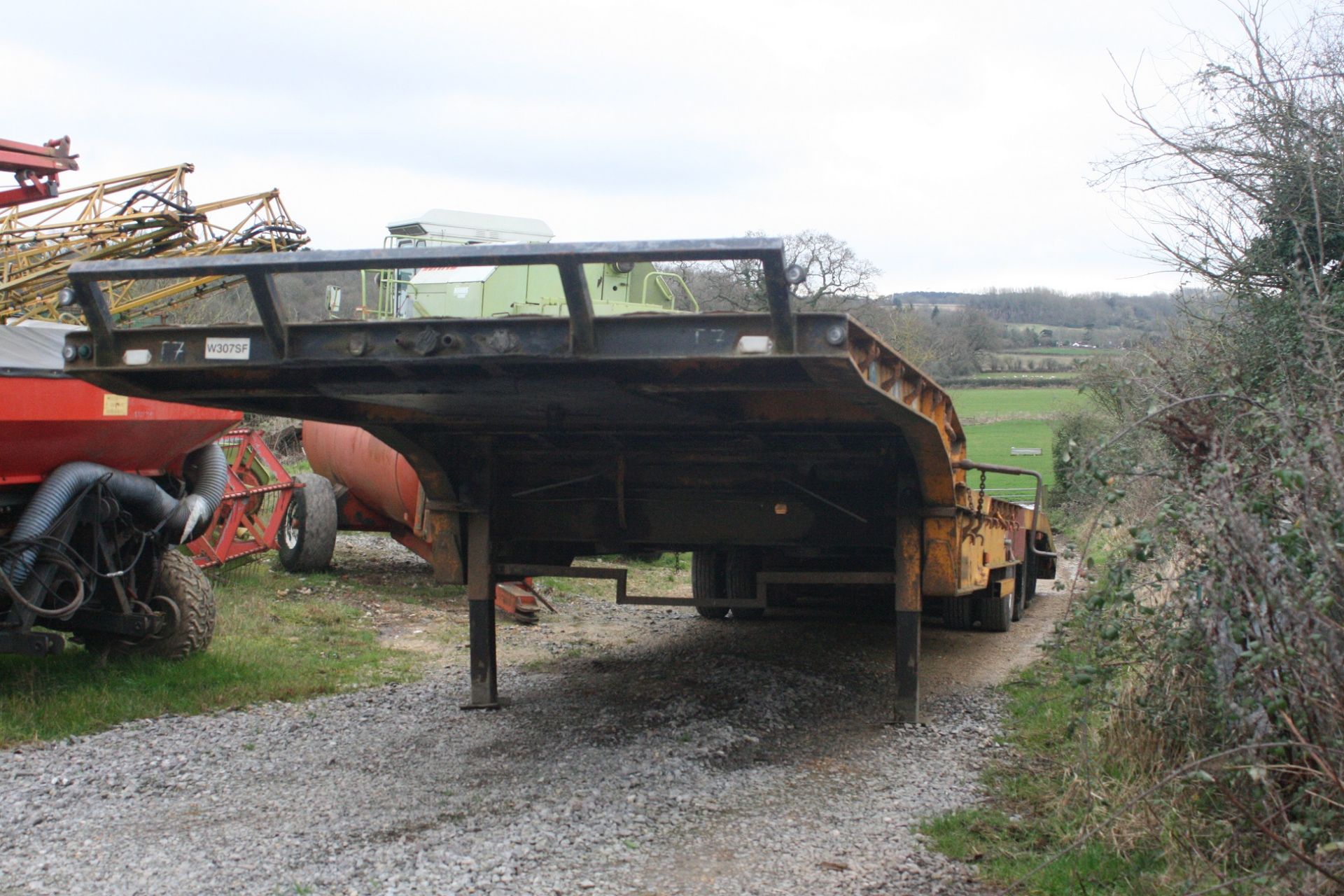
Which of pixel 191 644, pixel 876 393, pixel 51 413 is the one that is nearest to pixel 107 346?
pixel 51 413

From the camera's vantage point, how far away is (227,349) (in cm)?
480

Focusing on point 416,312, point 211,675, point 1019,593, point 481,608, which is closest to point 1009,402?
point 1019,593

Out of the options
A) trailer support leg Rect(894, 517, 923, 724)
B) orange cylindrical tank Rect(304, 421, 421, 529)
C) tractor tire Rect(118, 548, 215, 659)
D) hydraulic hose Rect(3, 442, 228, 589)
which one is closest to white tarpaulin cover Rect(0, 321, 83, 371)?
hydraulic hose Rect(3, 442, 228, 589)

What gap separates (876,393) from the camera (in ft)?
15.6

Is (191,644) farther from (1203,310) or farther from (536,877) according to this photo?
(1203,310)

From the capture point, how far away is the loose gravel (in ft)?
14.2

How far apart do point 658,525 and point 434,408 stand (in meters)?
1.63

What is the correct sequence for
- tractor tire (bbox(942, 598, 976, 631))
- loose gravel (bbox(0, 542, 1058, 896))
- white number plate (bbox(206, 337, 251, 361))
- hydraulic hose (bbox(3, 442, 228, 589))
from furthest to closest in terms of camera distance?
tractor tire (bbox(942, 598, 976, 631)) < hydraulic hose (bbox(3, 442, 228, 589)) < white number plate (bbox(206, 337, 251, 361)) < loose gravel (bbox(0, 542, 1058, 896))

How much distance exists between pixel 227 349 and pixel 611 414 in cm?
184

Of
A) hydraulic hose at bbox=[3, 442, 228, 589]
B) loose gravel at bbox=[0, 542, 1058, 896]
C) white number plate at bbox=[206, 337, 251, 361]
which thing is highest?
white number plate at bbox=[206, 337, 251, 361]

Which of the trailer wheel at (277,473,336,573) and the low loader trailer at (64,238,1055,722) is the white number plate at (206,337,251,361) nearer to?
the low loader trailer at (64,238,1055,722)

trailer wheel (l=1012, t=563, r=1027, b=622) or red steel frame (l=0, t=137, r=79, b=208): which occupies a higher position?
red steel frame (l=0, t=137, r=79, b=208)

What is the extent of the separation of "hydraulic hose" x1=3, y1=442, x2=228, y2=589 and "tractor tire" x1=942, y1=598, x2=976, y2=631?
19.6 feet

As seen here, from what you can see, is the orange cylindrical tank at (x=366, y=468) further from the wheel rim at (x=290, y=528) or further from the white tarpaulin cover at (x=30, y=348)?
the white tarpaulin cover at (x=30, y=348)
